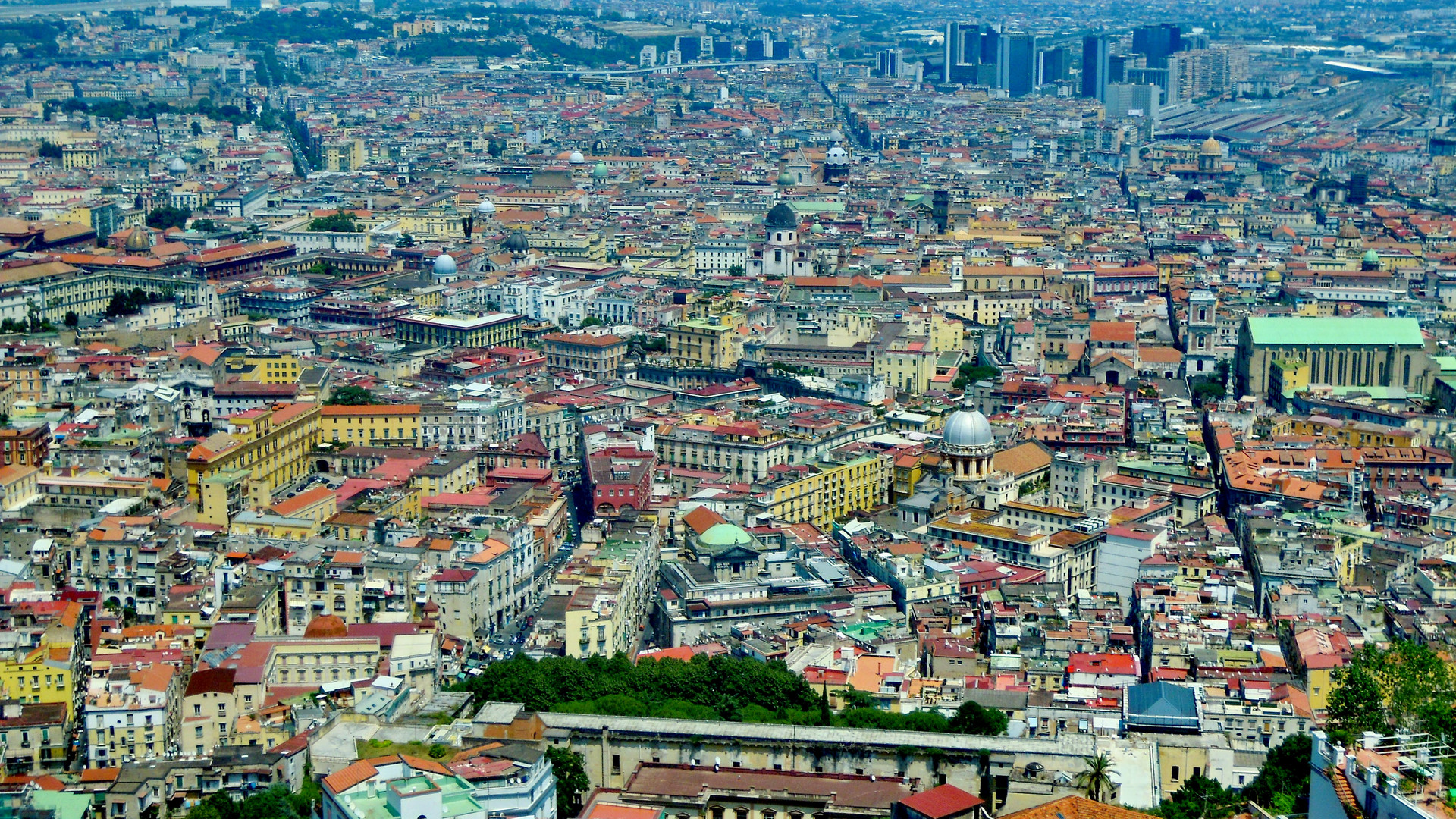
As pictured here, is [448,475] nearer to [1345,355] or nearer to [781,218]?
[1345,355]

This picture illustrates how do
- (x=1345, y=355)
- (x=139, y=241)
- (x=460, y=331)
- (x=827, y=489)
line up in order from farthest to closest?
(x=139, y=241) < (x=460, y=331) < (x=1345, y=355) < (x=827, y=489)

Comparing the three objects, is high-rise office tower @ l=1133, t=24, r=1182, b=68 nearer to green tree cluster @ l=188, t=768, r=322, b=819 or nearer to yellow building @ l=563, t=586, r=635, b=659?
yellow building @ l=563, t=586, r=635, b=659

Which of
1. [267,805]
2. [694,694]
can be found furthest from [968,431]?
[267,805]

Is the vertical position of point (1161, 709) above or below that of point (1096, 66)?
below

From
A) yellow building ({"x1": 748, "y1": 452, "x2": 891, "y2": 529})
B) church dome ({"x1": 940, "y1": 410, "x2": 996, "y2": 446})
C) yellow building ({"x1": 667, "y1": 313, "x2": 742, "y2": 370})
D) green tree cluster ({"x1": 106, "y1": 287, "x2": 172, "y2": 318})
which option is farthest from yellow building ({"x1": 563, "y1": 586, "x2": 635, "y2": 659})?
green tree cluster ({"x1": 106, "y1": 287, "x2": 172, "y2": 318})

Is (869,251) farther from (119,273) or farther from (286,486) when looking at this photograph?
(286,486)

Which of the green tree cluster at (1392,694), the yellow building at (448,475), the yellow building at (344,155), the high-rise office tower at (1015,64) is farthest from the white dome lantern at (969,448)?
the high-rise office tower at (1015,64)

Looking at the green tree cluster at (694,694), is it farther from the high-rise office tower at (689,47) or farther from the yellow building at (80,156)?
the high-rise office tower at (689,47)
